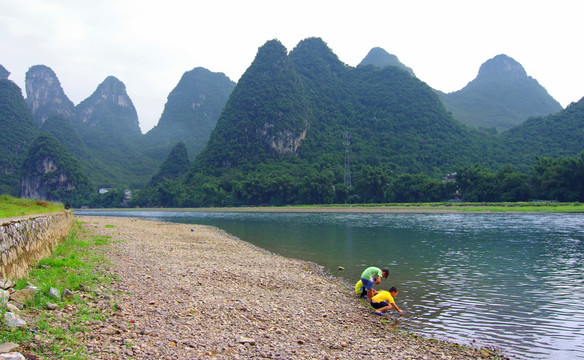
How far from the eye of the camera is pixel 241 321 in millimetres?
9344

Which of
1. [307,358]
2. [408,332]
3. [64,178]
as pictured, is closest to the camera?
[307,358]

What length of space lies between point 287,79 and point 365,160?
77.0 meters

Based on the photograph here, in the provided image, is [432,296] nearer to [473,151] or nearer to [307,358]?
[307,358]

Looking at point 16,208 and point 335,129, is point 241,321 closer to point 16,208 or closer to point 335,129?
point 16,208

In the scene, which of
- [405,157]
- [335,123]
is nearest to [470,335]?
[405,157]

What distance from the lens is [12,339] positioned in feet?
18.9

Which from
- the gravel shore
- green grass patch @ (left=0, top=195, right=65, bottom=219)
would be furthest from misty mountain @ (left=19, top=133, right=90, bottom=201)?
the gravel shore

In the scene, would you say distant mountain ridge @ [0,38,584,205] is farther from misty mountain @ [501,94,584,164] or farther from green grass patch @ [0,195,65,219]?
green grass patch @ [0,195,65,219]

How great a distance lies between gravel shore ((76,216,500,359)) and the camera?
7.12 metres

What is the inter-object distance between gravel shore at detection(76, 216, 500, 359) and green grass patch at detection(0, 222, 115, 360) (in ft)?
1.13

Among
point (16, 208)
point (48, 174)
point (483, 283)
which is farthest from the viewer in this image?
point (48, 174)

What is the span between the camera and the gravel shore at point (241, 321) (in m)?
7.12

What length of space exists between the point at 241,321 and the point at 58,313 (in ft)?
13.3

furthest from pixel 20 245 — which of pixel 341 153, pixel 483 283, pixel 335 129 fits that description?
pixel 335 129
